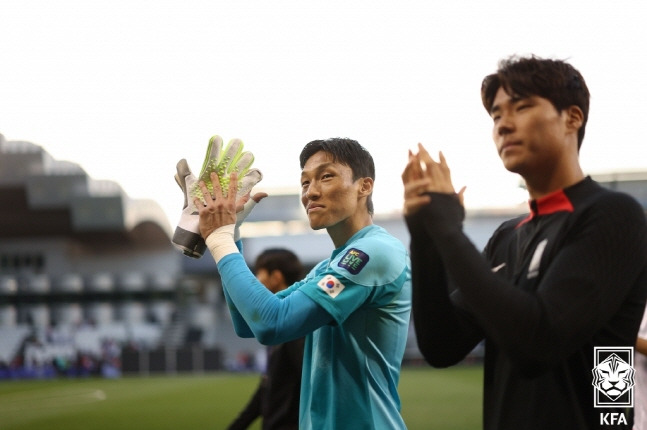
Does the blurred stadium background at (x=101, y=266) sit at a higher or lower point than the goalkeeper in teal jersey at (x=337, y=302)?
lower

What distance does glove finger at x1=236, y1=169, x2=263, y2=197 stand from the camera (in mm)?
3195

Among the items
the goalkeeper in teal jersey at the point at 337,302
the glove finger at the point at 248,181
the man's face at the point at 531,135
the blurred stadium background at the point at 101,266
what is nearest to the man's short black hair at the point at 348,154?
the goalkeeper in teal jersey at the point at 337,302

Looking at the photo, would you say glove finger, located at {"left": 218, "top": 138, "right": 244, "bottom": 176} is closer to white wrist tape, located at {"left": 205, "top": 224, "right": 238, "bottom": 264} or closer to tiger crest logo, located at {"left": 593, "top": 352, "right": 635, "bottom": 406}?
white wrist tape, located at {"left": 205, "top": 224, "right": 238, "bottom": 264}

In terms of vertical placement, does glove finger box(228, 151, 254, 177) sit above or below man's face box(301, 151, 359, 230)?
above

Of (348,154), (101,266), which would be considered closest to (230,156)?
(348,154)

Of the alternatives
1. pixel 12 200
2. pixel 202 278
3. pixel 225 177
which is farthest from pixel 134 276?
pixel 225 177

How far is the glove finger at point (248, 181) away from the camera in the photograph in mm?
3195

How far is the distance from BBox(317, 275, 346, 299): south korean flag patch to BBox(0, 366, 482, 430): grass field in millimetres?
11944

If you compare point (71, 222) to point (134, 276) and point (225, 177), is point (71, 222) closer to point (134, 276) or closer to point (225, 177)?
point (134, 276)

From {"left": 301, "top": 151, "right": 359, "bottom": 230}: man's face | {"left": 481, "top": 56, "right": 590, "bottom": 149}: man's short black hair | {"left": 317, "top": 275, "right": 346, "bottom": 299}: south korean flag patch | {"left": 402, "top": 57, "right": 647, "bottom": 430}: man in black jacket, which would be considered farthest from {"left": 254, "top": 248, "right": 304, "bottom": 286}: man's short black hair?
{"left": 481, "top": 56, "right": 590, "bottom": 149}: man's short black hair

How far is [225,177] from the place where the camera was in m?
3.19

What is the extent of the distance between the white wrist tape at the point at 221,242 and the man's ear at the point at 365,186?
0.82m

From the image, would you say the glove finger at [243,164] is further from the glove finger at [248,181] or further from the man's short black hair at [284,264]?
the man's short black hair at [284,264]

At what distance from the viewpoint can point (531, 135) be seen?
6.45ft
